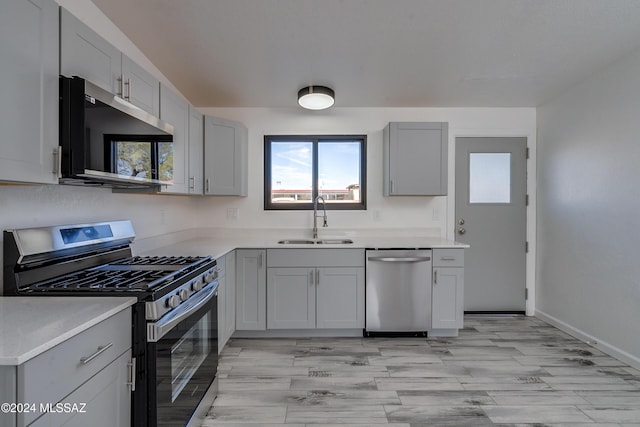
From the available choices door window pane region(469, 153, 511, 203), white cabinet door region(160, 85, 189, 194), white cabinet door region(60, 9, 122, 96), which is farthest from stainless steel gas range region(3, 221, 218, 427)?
door window pane region(469, 153, 511, 203)

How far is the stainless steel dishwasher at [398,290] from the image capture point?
2.82 m

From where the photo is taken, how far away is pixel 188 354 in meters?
1.56

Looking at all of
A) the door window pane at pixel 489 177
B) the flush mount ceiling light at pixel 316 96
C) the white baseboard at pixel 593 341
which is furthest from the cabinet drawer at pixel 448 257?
the flush mount ceiling light at pixel 316 96

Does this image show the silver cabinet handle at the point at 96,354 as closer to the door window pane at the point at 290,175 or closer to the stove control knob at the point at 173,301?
the stove control knob at the point at 173,301

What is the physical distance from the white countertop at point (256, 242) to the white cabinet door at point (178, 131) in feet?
1.64

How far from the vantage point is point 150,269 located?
168cm

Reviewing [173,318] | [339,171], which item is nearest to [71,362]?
[173,318]

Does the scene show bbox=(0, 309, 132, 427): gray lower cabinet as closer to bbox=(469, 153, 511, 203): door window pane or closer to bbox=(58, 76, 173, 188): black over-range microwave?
bbox=(58, 76, 173, 188): black over-range microwave

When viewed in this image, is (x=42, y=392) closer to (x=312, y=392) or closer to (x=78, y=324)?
(x=78, y=324)

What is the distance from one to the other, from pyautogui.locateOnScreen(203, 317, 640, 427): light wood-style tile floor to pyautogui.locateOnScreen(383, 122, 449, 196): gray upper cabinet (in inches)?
57.9

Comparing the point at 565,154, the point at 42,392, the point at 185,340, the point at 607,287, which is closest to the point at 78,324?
the point at 42,392

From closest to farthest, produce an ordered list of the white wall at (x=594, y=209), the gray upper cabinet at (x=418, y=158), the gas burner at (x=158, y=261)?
1. the gas burner at (x=158, y=261)
2. the white wall at (x=594, y=209)
3. the gray upper cabinet at (x=418, y=158)

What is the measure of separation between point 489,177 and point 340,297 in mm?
2177

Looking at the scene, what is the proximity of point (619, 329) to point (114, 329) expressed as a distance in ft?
11.3
